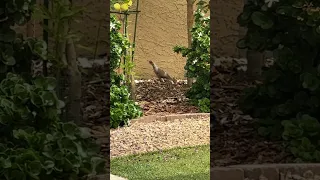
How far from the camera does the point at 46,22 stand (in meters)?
2.31

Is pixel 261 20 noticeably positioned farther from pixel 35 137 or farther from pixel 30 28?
pixel 35 137

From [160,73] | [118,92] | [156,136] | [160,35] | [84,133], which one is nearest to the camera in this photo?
[84,133]

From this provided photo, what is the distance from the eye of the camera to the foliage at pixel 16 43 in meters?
2.12

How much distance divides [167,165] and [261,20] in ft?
6.52

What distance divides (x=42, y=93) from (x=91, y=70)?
1.50 feet

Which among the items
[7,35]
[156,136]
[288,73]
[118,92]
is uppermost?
[7,35]

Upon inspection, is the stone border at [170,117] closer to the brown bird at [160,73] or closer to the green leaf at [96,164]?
the brown bird at [160,73]

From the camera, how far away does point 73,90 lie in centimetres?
238

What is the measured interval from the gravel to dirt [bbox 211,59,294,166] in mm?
2058

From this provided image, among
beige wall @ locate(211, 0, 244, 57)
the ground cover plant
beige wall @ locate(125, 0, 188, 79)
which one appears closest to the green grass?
beige wall @ locate(211, 0, 244, 57)

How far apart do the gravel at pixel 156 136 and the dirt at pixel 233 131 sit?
6.75ft

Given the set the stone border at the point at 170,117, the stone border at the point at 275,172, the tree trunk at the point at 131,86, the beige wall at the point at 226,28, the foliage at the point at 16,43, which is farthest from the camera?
the tree trunk at the point at 131,86

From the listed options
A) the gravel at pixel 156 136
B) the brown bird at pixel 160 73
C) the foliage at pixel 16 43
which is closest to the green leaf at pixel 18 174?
the foliage at pixel 16 43

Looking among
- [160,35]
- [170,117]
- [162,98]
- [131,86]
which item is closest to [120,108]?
[170,117]
